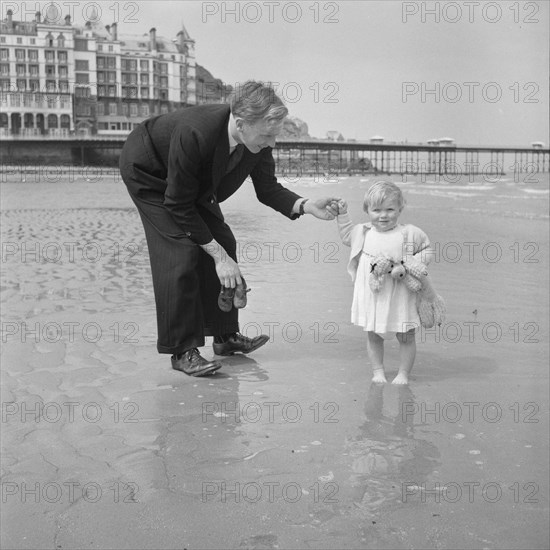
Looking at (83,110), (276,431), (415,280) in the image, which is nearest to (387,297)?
(415,280)

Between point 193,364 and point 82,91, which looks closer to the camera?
point 193,364

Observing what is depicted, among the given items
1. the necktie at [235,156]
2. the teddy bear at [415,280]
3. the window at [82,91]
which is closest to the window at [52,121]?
the window at [82,91]

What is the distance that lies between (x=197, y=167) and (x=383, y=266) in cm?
86

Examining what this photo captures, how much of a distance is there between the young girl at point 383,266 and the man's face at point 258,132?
0.43 m

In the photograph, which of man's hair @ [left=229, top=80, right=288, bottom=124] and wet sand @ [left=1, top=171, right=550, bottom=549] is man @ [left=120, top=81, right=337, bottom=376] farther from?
wet sand @ [left=1, top=171, right=550, bottom=549]

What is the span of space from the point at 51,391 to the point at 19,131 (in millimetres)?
67889

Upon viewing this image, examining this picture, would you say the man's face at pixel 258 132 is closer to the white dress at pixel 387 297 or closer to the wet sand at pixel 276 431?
the white dress at pixel 387 297

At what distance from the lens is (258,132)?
315 centimetres

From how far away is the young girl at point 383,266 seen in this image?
3.32 metres

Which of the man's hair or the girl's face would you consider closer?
the man's hair

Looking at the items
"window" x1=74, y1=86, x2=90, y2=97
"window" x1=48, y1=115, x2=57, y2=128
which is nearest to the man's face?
"window" x1=48, y1=115, x2=57, y2=128

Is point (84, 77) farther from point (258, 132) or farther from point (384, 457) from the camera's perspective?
point (384, 457)

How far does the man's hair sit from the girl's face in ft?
1.83

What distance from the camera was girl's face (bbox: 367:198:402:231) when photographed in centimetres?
332
